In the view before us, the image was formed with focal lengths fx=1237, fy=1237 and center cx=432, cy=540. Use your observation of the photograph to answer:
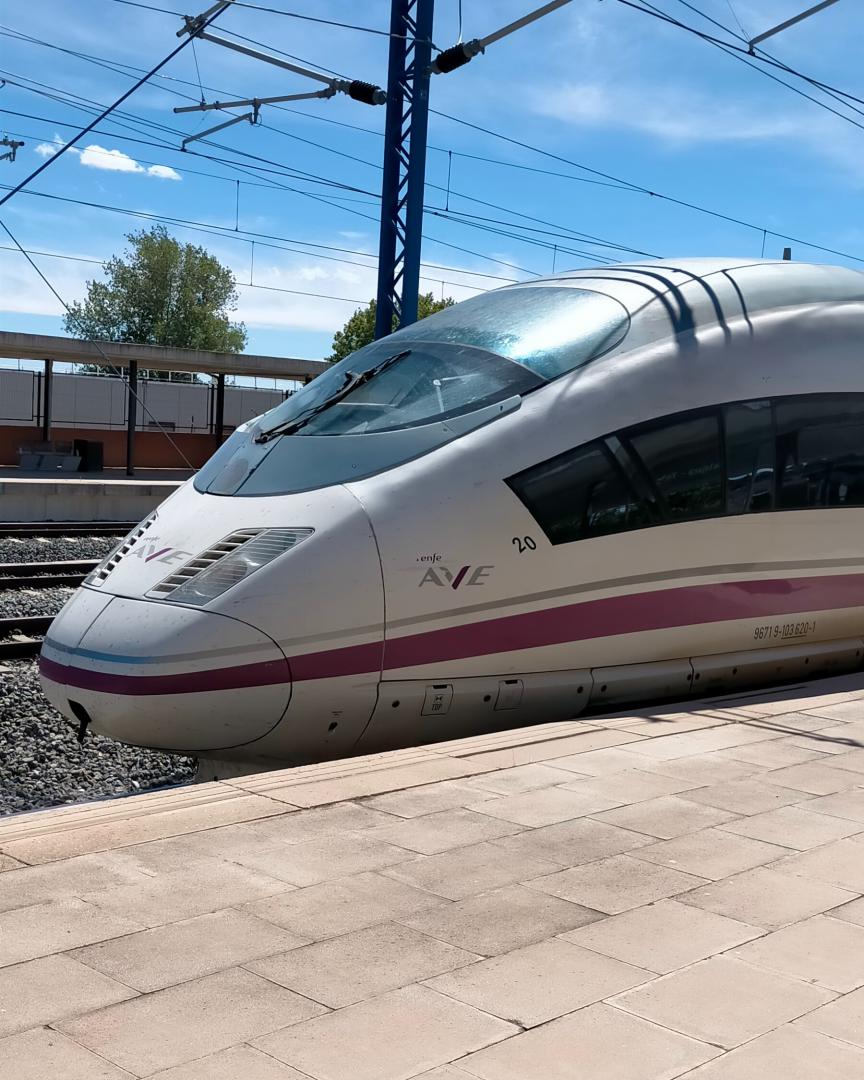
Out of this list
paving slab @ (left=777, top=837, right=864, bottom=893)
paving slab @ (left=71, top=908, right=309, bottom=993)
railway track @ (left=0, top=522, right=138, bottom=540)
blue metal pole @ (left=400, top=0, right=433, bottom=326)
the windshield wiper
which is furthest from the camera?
railway track @ (left=0, top=522, right=138, bottom=540)

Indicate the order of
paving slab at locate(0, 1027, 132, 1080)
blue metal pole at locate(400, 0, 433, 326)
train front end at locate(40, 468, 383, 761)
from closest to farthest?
paving slab at locate(0, 1027, 132, 1080)
train front end at locate(40, 468, 383, 761)
blue metal pole at locate(400, 0, 433, 326)

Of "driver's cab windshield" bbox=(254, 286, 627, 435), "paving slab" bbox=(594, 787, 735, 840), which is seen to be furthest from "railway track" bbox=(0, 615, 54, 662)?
"paving slab" bbox=(594, 787, 735, 840)

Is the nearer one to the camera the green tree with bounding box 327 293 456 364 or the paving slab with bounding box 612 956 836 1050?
the paving slab with bounding box 612 956 836 1050

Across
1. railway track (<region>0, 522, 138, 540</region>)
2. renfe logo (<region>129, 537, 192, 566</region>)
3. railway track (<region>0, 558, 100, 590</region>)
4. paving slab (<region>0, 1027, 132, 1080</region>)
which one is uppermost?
renfe logo (<region>129, 537, 192, 566</region>)

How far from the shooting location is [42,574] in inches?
577

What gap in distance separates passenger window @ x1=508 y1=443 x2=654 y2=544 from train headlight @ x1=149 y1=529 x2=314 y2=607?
49.7 inches

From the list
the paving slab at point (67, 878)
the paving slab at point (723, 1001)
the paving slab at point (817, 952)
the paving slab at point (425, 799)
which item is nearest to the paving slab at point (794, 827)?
the paving slab at point (817, 952)

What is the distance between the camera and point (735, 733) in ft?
20.8

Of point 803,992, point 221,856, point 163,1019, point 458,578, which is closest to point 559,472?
point 458,578

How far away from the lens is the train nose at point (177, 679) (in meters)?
5.46

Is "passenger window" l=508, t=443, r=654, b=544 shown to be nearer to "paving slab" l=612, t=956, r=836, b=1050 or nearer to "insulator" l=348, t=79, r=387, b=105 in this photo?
"paving slab" l=612, t=956, r=836, b=1050

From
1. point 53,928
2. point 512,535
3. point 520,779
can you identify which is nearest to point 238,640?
point 520,779

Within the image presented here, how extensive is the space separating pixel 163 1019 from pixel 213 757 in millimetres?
Result: 2749

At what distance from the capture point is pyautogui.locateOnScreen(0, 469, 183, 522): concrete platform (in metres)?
21.6
